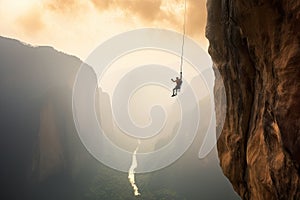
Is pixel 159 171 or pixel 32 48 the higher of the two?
pixel 32 48

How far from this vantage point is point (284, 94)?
279 inches

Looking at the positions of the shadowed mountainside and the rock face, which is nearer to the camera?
the rock face

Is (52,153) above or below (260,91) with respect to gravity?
above

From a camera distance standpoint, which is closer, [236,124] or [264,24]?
[264,24]

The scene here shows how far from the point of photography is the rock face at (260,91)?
6.88 metres

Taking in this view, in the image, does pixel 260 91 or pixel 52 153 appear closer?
pixel 260 91

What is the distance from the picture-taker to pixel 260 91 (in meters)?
9.77

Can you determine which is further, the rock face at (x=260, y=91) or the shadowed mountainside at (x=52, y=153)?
the shadowed mountainside at (x=52, y=153)

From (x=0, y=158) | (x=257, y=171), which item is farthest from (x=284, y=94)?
(x=0, y=158)

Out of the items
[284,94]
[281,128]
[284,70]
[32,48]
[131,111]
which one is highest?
[131,111]

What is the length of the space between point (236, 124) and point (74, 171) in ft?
114

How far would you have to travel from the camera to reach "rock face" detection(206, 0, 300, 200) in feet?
22.6

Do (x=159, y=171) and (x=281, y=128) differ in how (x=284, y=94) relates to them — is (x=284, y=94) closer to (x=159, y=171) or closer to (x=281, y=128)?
(x=281, y=128)

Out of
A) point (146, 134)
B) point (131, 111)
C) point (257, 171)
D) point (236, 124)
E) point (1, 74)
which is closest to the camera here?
point (257, 171)
